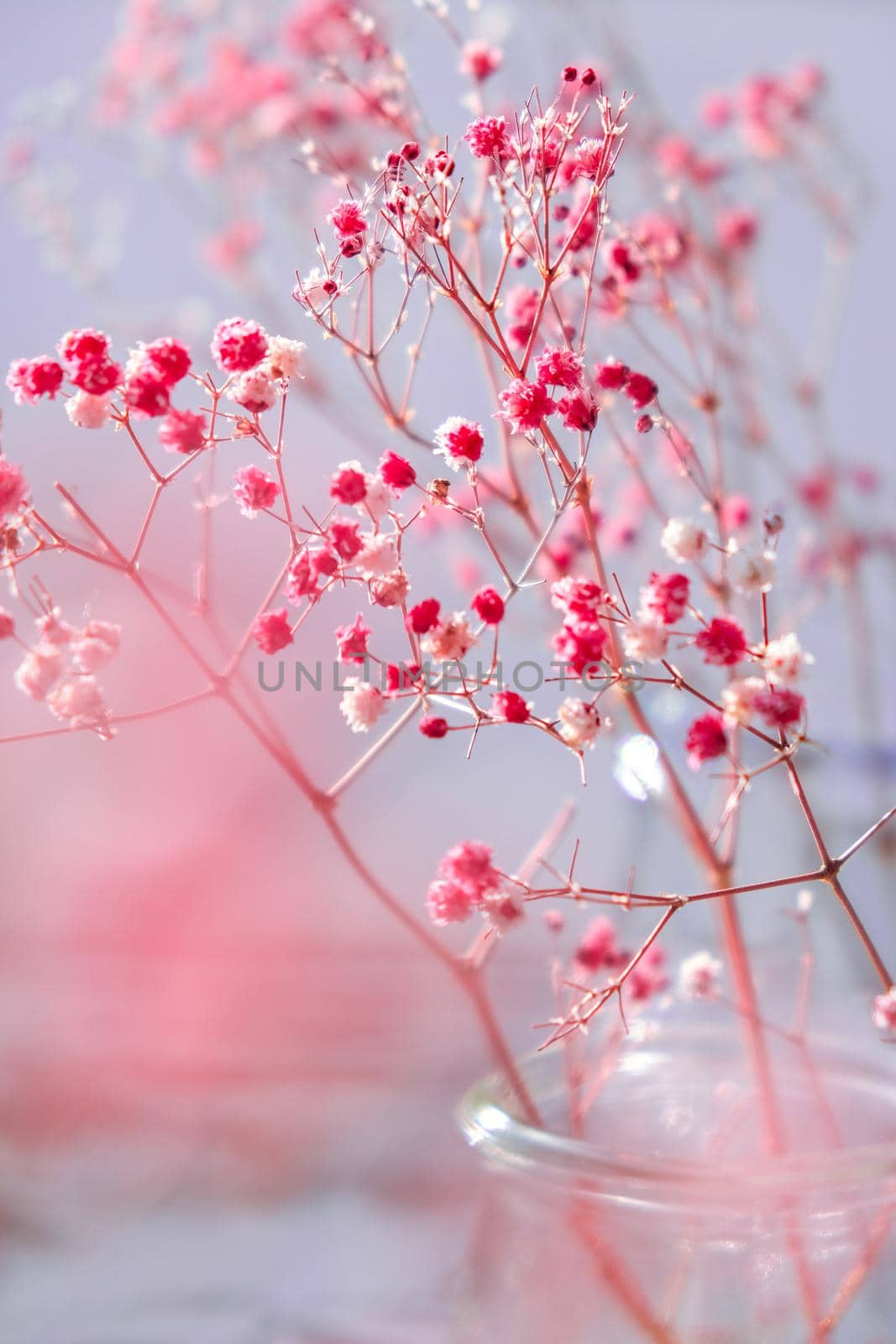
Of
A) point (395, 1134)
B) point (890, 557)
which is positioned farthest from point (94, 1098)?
point (890, 557)

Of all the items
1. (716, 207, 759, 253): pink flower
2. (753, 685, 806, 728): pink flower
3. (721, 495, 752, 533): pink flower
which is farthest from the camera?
(716, 207, 759, 253): pink flower

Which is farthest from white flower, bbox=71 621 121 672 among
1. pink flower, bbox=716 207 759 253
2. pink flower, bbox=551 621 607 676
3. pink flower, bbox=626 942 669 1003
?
pink flower, bbox=716 207 759 253

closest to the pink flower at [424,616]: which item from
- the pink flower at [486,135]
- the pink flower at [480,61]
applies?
the pink flower at [486,135]

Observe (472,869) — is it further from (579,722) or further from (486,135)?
(486,135)

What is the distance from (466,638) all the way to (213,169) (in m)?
0.48

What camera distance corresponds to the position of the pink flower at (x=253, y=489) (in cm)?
29

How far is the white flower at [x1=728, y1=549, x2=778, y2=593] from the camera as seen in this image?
0.89 ft

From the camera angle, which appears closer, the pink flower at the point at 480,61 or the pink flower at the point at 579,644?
the pink flower at the point at 579,644

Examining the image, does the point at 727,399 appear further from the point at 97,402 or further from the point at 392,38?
the point at 97,402

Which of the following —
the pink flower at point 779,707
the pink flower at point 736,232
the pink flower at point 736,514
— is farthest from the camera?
the pink flower at point 736,232

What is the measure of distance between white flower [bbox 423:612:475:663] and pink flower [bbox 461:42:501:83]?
0.70 ft

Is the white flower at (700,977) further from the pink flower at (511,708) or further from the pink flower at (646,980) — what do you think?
the pink flower at (511,708)

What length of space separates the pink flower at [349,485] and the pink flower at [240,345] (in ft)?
0.10

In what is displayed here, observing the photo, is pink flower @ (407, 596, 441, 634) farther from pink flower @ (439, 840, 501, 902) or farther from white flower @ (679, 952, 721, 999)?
white flower @ (679, 952, 721, 999)
